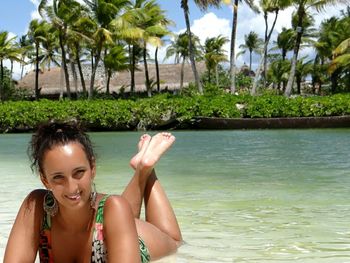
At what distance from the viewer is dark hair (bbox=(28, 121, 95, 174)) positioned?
208 cm

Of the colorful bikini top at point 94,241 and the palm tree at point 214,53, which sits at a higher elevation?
the palm tree at point 214,53

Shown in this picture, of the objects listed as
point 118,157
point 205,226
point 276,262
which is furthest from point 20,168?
point 276,262

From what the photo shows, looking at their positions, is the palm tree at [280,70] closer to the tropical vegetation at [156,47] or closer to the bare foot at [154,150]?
the tropical vegetation at [156,47]

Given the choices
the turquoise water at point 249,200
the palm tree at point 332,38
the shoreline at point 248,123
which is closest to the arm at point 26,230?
the turquoise water at point 249,200

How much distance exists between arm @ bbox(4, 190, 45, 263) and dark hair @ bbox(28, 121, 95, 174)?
0.14 m

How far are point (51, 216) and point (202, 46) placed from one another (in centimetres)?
4735

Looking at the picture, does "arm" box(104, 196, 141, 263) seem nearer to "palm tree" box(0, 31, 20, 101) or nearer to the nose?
the nose

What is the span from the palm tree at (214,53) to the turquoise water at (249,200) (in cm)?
3531

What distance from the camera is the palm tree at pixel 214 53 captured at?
4681 cm

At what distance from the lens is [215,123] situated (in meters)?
24.5

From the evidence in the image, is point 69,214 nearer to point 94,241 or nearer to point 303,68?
point 94,241

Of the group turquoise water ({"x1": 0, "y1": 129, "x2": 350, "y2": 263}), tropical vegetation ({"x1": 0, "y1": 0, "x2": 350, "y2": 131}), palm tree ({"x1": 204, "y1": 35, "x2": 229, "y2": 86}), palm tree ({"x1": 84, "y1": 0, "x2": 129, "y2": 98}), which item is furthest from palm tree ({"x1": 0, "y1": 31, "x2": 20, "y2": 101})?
turquoise water ({"x1": 0, "y1": 129, "x2": 350, "y2": 263})

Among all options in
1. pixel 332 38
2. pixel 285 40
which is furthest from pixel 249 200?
pixel 285 40

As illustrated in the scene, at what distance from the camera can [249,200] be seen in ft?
19.1
